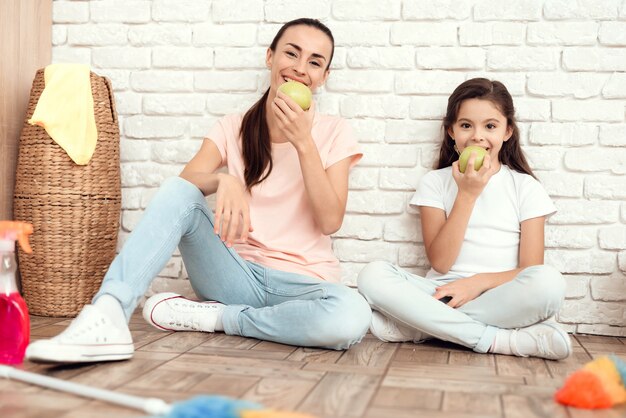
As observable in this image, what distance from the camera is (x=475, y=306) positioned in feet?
5.20

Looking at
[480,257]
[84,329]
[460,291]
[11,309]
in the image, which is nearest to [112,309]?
[84,329]

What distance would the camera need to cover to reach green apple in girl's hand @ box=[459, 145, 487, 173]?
1.61 m

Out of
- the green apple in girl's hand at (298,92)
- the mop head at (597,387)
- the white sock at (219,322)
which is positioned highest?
the green apple in girl's hand at (298,92)

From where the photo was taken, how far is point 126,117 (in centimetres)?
198

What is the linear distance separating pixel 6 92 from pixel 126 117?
0.30 meters

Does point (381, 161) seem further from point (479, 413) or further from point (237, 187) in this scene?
point (479, 413)

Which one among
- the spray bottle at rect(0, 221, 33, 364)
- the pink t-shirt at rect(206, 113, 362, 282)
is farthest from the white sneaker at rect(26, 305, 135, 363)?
the pink t-shirt at rect(206, 113, 362, 282)

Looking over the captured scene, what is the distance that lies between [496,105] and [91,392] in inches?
44.8

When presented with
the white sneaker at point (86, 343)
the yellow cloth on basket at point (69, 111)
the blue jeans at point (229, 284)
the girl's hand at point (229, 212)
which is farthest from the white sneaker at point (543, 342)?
the yellow cloth on basket at point (69, 111)

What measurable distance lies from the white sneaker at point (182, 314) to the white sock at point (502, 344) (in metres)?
0.59

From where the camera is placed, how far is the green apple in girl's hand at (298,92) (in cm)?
158

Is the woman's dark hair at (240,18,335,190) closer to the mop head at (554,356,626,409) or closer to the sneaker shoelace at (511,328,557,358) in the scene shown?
the sneaker shoelace at (511,328,557,358)

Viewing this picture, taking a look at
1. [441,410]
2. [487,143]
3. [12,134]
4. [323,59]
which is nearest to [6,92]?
[12,134]

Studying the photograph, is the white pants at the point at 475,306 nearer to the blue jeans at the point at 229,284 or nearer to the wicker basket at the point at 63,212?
the blue jeans at the point at 229,284
